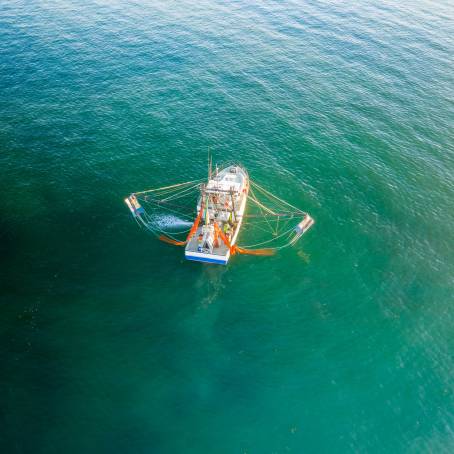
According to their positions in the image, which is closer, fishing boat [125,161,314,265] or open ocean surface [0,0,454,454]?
open ocean surface [0,0,454,454]

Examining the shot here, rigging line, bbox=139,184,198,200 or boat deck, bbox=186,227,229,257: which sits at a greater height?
boat deck, bbox=186,227,229,257

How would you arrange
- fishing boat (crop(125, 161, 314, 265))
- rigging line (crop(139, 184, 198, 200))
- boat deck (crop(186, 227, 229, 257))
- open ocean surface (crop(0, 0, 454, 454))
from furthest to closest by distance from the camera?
rigging line (crop(139, 184, 198, 200)) < fishing boat (crop(125, 161, 314, 265)) < boat deck (crop(186, 227, 229, 257)) < open ocean surface (crop(0, 0, 454, 454))

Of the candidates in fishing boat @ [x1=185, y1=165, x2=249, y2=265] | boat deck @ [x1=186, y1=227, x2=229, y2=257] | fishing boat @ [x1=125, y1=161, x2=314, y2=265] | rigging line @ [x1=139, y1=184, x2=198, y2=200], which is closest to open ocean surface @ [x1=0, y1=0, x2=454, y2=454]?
fishing boat @ [x1=125, y1=161, x2=314, y2=265]

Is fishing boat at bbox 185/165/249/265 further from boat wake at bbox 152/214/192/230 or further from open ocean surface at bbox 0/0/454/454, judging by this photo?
boat wake at bbox 152/214/192/230

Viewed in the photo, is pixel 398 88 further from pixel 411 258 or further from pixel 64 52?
Answer: pixel 64 52

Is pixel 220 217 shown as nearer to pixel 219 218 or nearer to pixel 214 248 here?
pixel 219 218

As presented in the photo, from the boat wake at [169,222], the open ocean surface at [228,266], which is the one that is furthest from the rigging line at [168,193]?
the boat wake at [169,222]

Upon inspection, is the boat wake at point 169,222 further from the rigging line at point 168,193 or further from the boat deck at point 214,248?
the boat deck at point 214,248

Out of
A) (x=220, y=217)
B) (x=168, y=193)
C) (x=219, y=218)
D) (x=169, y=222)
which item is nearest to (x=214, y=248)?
(x=219, y=218)
